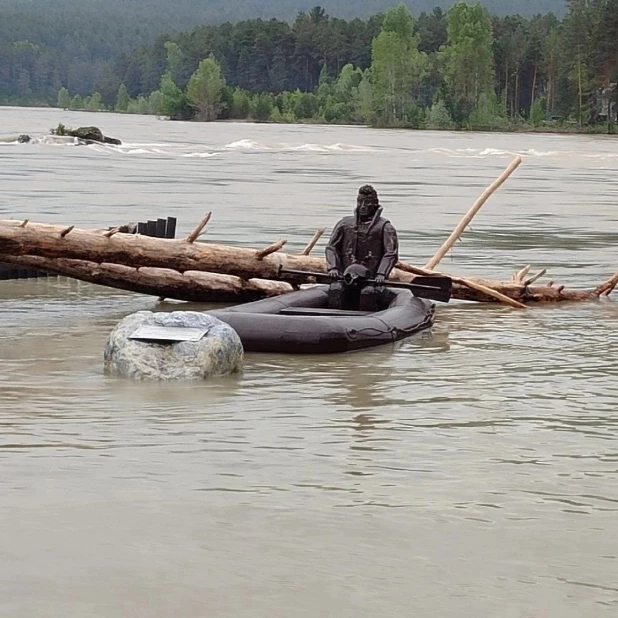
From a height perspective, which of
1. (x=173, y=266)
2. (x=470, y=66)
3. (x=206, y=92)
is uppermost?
(x=470, y=66)

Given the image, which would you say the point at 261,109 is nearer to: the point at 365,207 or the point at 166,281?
the point at 166,281

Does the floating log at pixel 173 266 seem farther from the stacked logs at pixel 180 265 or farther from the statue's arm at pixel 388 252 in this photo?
the statue's arm at pixel 388 252

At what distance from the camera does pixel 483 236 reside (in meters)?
27.5

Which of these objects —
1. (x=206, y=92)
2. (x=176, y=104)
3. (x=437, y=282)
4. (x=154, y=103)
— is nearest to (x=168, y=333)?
(x=437, y=282)

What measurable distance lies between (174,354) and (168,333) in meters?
0.20

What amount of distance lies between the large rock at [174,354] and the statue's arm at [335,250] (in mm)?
2660

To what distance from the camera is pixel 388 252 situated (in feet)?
47.2

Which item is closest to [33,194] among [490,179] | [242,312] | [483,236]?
[483,236]

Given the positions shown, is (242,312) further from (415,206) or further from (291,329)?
(415,206)

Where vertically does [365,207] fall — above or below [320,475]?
above

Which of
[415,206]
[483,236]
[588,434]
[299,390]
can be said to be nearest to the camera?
[588,434]

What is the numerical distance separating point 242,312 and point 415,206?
2115 centimetres

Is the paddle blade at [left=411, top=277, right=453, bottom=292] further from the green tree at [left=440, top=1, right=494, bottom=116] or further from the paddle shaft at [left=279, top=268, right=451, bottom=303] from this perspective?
the green tree at [left=440, top=1, right=494, bottom=116]

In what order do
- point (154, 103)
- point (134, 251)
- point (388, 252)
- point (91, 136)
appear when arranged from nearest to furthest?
1. point (388, 252)
2. point (134, 251)
3. point (91, 136)
4. point (154, 103)
